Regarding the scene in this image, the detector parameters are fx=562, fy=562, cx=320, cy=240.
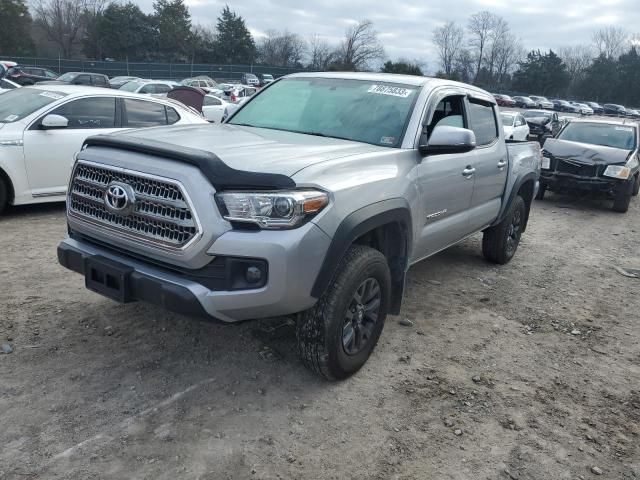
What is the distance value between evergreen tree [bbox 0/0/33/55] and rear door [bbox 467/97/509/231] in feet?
194

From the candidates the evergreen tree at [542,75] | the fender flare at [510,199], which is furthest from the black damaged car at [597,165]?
the evergreen tree at [542,75]

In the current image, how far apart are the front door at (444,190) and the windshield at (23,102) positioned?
484 cm

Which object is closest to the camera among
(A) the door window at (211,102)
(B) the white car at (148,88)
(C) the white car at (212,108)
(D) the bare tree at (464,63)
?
(C) the white car at (212,108)

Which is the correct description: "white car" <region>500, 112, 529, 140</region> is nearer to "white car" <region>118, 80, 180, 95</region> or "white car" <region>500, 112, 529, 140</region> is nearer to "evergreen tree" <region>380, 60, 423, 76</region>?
"evergreen tree" <region>380, 60, 423, 76</region>

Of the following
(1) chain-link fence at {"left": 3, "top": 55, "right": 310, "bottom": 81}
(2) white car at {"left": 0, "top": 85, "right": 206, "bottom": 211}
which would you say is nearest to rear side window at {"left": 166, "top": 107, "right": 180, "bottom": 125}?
(2) white car at {"left": 0, "top": 85, "right": 206, "bottom": 211}

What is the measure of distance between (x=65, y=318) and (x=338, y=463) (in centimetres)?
242

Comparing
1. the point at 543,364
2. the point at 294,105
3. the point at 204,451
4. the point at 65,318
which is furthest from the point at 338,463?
the point at 294,105

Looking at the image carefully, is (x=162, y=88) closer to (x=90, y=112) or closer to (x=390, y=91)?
(x=90, y=112)

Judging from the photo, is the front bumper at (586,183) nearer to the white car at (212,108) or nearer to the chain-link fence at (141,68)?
the white car at (212,108)

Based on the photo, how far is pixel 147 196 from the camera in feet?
9.82

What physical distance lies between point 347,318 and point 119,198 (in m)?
1.49

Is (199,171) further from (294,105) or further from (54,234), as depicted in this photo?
(54,234)

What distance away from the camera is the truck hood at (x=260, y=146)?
300 centimetres

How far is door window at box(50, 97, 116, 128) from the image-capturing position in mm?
6907
